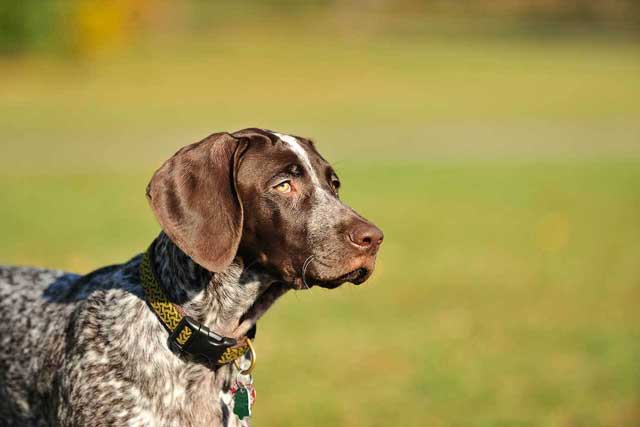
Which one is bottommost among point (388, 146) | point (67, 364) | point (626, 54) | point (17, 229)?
point (626, 54)

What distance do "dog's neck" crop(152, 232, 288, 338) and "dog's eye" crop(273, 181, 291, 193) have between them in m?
0.36

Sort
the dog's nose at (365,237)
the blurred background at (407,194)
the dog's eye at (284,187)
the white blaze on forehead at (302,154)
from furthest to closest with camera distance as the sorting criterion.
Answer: the blurred background at (407,194)
the white blaze on forehead at (302,154)
the dog's eye at (284,187)
the dog's nose at (365,237)

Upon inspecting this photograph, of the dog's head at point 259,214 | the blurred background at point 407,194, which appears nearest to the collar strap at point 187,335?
the dog's head at point 259,214

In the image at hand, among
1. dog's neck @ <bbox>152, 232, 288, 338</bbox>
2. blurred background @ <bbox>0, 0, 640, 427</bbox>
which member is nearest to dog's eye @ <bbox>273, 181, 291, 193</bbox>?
dog's neck @ <bbox>152, 232, 288, 338</bbox>

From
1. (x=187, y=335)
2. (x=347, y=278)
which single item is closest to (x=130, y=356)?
(x=187, y=335)

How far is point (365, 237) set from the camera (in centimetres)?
429

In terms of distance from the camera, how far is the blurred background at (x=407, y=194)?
7906mm

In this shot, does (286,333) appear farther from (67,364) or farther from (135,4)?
(135,4)

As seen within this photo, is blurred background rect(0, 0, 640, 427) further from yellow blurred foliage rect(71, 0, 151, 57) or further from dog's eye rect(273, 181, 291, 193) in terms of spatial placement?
dog's eye rect(273, 181, 291, 193)

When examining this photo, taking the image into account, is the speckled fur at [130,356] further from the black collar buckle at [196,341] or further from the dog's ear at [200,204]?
the dog's ear at [200,204]

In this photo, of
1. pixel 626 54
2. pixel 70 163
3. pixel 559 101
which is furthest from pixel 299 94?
pixel 626 54

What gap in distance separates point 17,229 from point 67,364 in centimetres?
974

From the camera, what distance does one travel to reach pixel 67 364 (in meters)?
4.45

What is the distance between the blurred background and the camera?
25.9ft
